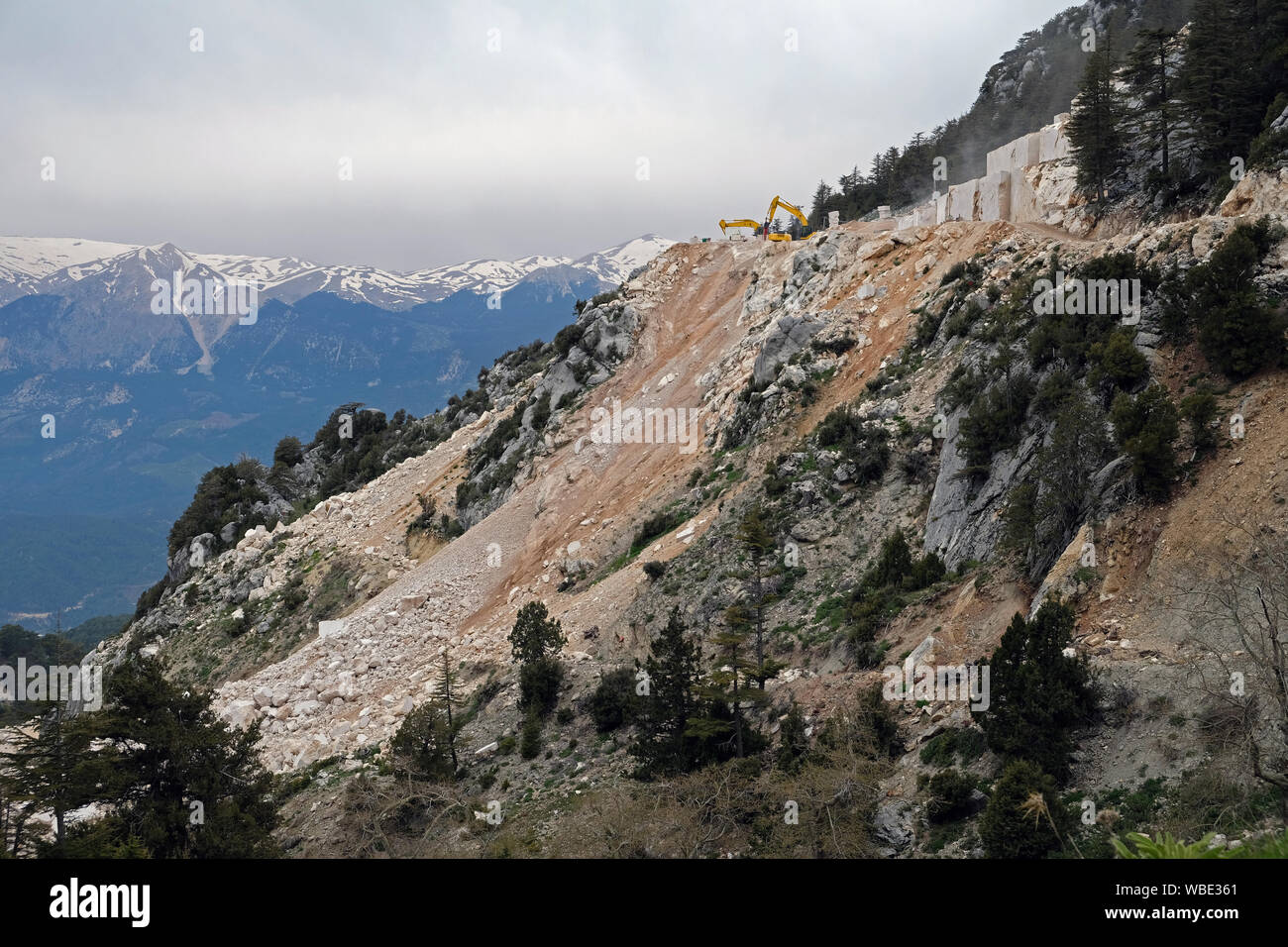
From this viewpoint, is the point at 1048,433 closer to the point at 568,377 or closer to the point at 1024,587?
the point at 1024,587

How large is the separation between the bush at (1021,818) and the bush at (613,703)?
11.0 metres

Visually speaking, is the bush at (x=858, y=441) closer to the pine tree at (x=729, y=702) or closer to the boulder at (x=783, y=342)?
the boulder at (x=783, y=342)

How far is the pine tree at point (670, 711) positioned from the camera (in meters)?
18.6

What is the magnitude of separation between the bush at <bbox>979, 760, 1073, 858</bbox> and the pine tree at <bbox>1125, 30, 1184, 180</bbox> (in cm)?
2518

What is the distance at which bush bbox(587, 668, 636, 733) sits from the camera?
22.0 metres

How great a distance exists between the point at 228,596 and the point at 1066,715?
142ft

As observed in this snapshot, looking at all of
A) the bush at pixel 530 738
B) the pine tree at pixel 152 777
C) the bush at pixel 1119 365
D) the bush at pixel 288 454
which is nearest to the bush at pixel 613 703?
the bush at pixel 530 738

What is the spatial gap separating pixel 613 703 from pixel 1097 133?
2710 centimetres

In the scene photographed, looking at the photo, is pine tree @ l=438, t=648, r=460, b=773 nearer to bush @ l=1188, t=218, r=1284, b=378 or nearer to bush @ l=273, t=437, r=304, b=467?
bush @ l=1188, t=218, r=1284, b=378

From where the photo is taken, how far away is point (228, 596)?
4484 centimetres

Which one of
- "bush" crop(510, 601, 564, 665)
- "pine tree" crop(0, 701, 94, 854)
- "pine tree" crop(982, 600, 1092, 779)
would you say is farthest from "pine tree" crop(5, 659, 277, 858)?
"pine tree" crop(982, 600, 1092, 779)
